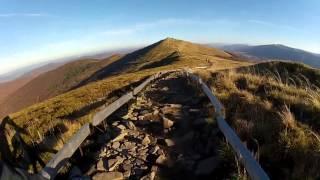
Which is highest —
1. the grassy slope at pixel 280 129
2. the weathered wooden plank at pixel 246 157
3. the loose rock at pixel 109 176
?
the weathered wooden plank at pixel 246 157

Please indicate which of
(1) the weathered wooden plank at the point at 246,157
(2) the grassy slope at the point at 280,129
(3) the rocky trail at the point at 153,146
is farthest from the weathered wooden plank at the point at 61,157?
(2) the grassy slope at the point at 280,129

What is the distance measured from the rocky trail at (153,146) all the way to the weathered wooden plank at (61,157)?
0.88 ft

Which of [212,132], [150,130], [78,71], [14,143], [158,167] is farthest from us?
[78,71]

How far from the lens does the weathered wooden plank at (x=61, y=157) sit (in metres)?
5.23

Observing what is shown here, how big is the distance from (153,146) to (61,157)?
193 centimetres

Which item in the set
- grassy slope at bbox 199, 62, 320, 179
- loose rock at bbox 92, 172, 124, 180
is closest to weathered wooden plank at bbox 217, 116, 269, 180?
grassy slope at bbox 199, 62, 320, 179

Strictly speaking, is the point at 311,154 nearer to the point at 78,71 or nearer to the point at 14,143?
the point at 14,143

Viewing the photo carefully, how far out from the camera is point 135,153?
6887 millimetres

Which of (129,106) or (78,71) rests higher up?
(129,106)

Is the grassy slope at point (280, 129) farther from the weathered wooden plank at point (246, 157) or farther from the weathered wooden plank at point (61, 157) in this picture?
the weathered wooden plank at point (61, 157)

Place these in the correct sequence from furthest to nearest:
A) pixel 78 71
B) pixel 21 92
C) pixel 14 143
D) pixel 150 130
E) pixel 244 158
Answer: pixel 21 92
pixel 78 71
pixel 150 130
pixel 14 143
pixel 244 158

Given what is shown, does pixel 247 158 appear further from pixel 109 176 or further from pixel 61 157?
pixel 61 157

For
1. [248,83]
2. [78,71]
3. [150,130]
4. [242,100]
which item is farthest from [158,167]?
[78,71]

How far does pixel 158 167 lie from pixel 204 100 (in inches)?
218
